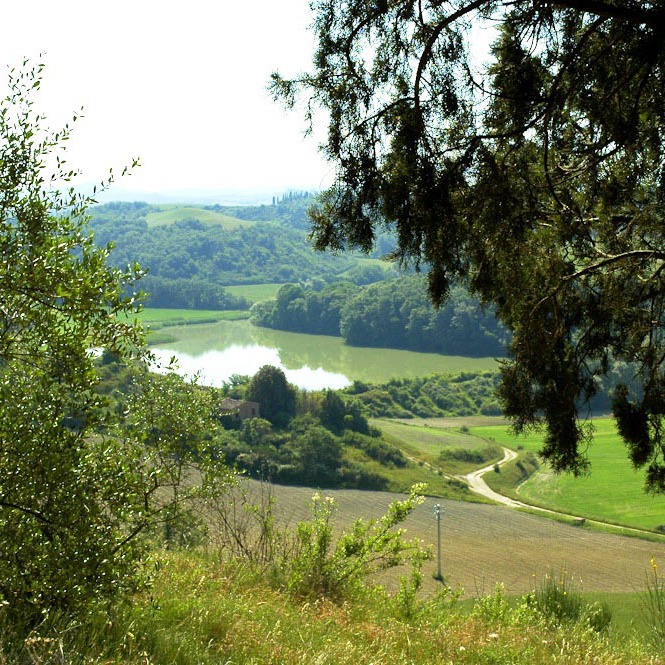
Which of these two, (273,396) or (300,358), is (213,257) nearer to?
(300,358)

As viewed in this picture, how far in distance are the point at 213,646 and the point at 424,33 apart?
291 cm

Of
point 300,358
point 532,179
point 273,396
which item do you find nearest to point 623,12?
point 532,179

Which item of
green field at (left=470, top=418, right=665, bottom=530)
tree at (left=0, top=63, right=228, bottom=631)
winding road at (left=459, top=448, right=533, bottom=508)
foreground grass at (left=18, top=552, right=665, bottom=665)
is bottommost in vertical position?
winding road at (left=459, top=448, right=533, bottom=508)

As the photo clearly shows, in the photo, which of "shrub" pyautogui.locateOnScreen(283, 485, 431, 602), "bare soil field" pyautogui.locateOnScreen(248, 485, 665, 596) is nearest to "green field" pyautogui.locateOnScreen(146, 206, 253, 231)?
"bare soil field" pyautogui.locateOnScreen(248, 485, 665, 596)

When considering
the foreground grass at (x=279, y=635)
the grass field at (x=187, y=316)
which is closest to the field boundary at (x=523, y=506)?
the foreground grass at (x=279, y=635)

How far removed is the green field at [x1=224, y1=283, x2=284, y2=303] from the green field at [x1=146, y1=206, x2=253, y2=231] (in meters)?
23.6

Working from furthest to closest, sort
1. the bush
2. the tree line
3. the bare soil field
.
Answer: the tree line
the bare soil field
the bush

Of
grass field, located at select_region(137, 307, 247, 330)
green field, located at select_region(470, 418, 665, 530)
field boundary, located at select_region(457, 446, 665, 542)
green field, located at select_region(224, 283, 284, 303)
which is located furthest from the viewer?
green field, located at select_region(224, 283, 284, 303)

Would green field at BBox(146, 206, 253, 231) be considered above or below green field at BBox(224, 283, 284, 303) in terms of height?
above

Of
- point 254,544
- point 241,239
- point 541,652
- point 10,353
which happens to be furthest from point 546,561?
point 241,239

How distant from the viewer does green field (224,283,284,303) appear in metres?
97.6

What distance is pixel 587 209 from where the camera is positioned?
16.6 ft

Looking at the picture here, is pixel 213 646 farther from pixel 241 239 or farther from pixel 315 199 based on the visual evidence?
pixel 241 239

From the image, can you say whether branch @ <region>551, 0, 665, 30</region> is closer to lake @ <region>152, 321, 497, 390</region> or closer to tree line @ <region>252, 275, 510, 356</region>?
lake @ <region>152, 321, 497, 390</region>
